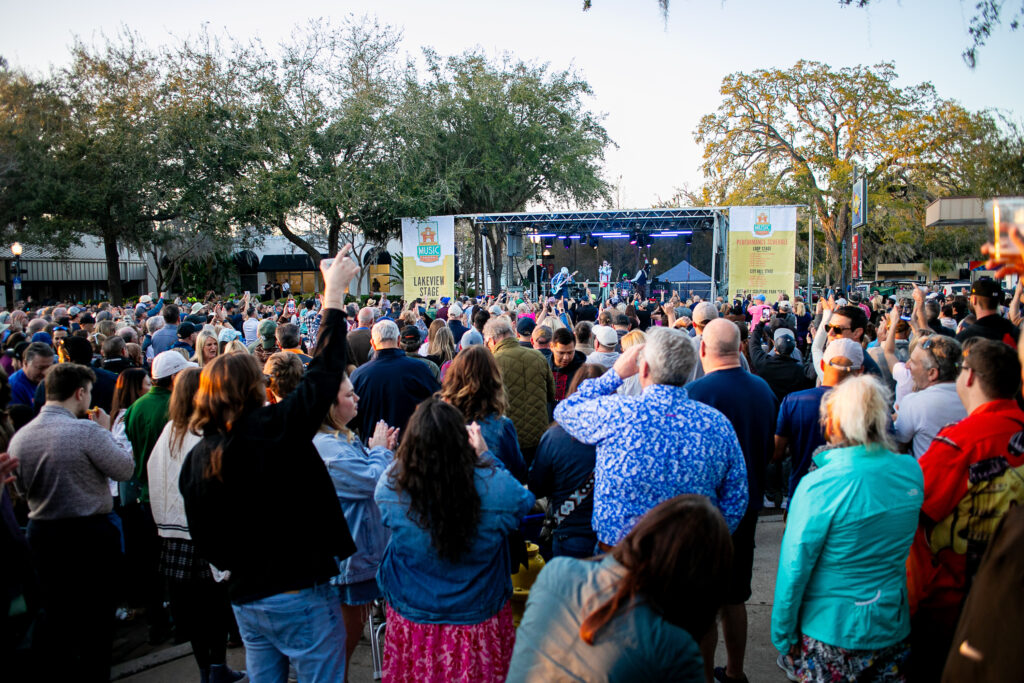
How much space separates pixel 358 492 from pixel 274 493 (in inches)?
31.9

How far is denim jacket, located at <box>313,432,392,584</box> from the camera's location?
3.05 metres

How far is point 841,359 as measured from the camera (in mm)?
3725

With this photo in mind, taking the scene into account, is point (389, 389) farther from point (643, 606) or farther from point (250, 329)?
point (250, 329)

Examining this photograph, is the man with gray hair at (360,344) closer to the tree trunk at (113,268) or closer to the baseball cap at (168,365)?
the baseball cap at (168,365)

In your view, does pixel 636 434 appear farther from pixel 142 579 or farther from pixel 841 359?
pixel 142 579

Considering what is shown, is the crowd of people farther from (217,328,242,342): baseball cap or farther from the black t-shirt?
(217,328,242,342): baseball cap

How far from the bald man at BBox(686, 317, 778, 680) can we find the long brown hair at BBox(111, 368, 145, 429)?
134 inches

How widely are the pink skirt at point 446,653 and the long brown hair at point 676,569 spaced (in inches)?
53.6

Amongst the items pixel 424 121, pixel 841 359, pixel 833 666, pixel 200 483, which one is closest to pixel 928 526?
pixel 833 666

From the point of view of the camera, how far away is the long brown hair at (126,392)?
4379 millimetres

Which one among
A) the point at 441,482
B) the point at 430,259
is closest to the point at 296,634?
the point at 441,482

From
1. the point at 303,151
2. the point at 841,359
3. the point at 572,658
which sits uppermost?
the point at 303,151

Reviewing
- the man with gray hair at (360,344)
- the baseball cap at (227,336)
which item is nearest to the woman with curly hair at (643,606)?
the man with gray hair at (360,344)

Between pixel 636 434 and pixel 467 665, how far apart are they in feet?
3.59
